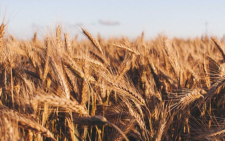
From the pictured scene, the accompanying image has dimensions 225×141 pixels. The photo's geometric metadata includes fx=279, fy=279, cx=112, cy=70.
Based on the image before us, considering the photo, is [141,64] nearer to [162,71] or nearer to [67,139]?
[162,71]

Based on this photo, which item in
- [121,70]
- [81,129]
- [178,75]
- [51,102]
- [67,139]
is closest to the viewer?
[51,102]

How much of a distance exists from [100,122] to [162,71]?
137cm

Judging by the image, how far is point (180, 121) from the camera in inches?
101

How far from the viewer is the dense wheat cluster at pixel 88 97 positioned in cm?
160

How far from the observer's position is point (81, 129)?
2.12m

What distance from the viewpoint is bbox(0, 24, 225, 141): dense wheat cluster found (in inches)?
62.9

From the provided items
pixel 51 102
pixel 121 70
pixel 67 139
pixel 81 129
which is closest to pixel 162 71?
pixel 121 70

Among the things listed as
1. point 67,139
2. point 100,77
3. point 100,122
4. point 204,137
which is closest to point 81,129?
point 67,139

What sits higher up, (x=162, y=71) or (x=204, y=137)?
(x=162, y=71)

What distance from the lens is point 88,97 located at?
2.12m

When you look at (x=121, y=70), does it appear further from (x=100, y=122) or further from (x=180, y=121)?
(x=100, y=122)

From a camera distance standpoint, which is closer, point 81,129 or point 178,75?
point 81,129

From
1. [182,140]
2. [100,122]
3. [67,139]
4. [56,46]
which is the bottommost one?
[182,140]

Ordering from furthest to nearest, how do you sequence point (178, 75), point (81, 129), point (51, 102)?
1. point (178, 75)
2. point (81, 129)
3. point (51, 102)
